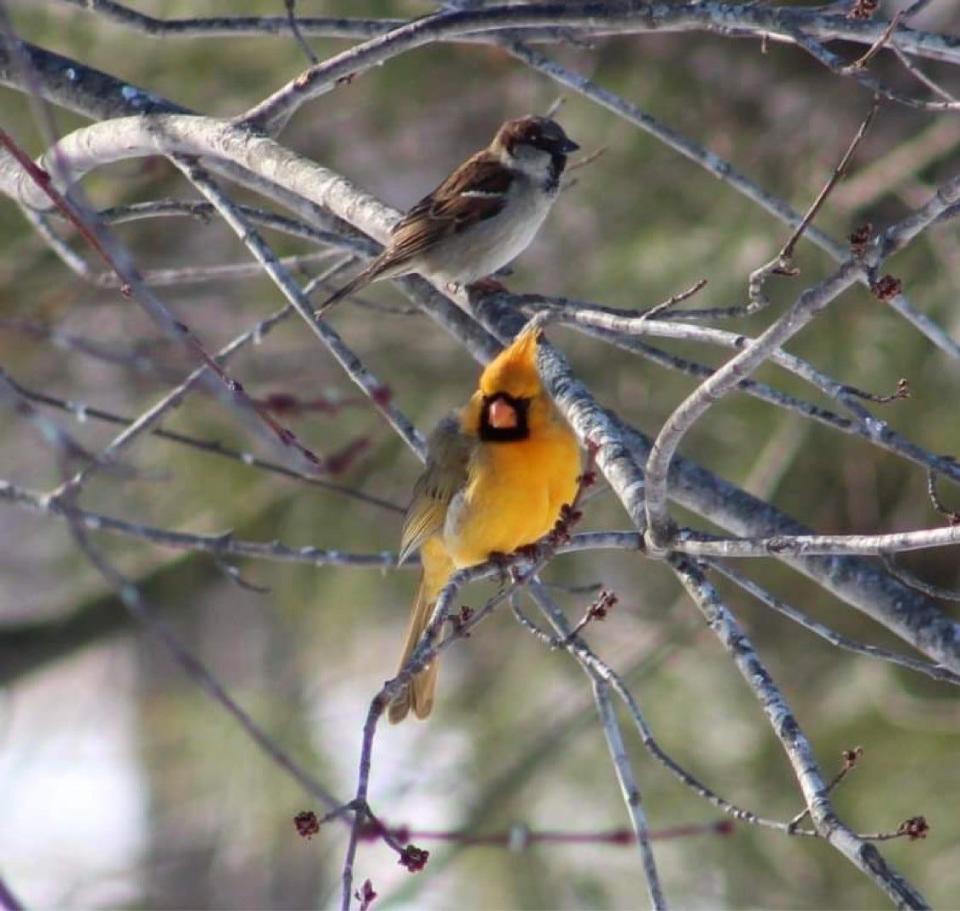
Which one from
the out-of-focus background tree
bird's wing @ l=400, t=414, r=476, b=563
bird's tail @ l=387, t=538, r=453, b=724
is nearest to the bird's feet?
bird's wing @ l=400, t=414, r=476, b=563

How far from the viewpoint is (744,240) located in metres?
6.84

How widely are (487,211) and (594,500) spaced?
202 centimetres

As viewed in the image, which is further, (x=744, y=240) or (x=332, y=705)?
(x=332, y=705)

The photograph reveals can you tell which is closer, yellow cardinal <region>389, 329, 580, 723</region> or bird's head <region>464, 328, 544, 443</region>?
bird's head <region>464, 328, 544, 443</region>

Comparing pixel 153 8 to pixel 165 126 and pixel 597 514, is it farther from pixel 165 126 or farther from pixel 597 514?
pixel 165 126

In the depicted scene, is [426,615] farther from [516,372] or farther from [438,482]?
[516,372]

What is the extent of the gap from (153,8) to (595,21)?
423 centimetres

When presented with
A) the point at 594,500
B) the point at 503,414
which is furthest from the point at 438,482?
the point at 594,500

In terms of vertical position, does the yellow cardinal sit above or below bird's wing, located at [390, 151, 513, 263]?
below

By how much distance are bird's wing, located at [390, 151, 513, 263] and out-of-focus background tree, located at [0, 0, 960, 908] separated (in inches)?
44.2

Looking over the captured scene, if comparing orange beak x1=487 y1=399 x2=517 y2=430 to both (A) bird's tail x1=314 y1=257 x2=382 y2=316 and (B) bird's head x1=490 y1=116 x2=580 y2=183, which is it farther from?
(B) bird's head x1=490 y1=116 x2=580 y2=183

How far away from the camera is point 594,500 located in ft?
24.0

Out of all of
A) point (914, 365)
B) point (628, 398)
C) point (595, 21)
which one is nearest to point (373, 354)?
point (628, 398)

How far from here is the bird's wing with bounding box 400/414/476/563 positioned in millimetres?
4289
